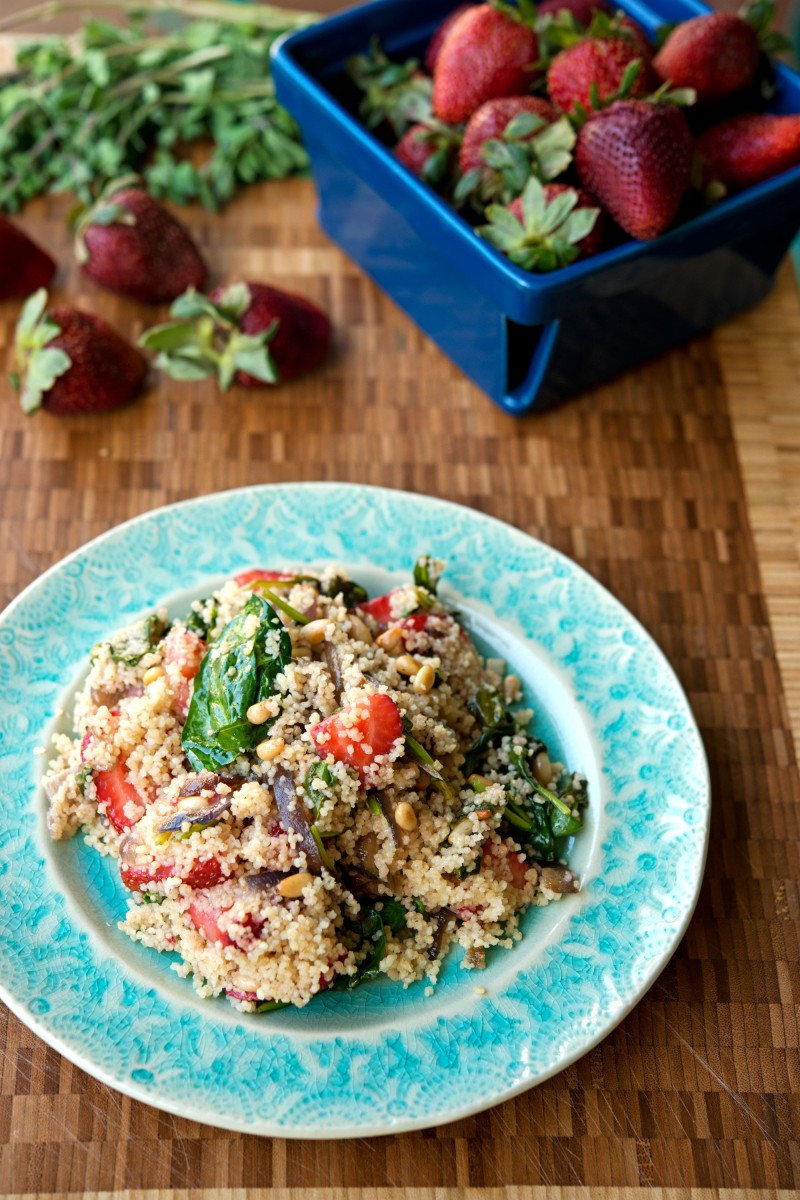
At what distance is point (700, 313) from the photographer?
2359 millimetres

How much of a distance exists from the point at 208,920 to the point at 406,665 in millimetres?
438

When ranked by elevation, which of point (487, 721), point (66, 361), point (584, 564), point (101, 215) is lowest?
point (584, 564)

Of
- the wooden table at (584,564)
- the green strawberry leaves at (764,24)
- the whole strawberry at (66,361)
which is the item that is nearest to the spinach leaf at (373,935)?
the wooden table at (584,564)

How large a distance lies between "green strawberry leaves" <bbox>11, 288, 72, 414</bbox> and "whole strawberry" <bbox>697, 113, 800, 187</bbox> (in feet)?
4.02

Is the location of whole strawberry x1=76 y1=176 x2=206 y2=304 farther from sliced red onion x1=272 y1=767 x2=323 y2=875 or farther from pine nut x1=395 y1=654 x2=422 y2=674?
sliced red onion x1=272 y1=767 x2=323 y2=875

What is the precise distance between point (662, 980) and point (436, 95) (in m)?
1.62

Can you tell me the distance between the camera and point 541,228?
198cm

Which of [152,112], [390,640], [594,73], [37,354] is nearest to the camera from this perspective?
[390,640]

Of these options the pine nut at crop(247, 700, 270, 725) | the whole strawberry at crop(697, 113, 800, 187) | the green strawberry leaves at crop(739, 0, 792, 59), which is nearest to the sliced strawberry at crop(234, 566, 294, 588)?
the pine nut at crop(247, 700, 270, 725)

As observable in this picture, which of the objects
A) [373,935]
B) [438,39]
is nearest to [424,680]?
[373,935]

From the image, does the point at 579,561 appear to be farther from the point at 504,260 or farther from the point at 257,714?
the point at 257,714

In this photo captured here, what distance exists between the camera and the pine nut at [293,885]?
148cm

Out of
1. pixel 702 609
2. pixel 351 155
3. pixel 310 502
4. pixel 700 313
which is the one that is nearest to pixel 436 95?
pixel 351 155

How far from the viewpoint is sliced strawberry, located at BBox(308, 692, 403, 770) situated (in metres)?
1.52
